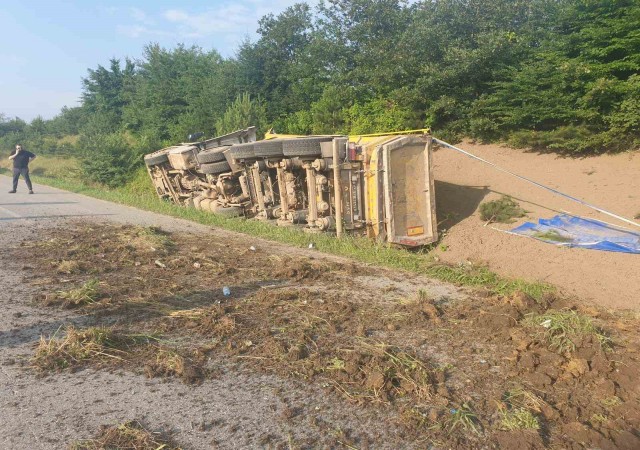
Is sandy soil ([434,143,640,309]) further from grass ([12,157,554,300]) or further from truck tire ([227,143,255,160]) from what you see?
truck tire ([227,143,255,160])

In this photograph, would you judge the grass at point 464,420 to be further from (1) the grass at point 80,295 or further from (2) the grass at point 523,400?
(1) the grass at point 80,295

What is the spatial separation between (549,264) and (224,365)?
208 inches

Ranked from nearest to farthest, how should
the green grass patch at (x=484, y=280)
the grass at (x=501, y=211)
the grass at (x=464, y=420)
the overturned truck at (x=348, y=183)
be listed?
1. the grass at (x=464, y=420)
2. the green grass patch at (x=484, y=280)
3. the overturned truck at (x=348, y=183)
4. the grass at (x=501, y=211)

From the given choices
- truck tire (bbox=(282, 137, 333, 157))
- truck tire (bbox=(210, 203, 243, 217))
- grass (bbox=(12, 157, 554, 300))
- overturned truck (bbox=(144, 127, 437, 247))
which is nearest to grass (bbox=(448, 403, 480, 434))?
grass (bbox=(12, 157, 554, 300))

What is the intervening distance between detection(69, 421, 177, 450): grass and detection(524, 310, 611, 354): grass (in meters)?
3.30

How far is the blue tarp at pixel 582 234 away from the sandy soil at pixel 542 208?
16 cm

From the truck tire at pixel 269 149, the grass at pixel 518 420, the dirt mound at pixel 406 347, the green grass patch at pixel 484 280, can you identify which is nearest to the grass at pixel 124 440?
the dirt mound at pixel 406 347

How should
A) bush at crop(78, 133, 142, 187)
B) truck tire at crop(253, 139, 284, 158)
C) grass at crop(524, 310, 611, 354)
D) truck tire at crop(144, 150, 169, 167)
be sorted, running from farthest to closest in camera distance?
bush at crop(78, 133, 142, 187) → truck tire at crop(144, 150, 169, 167) → truck tire at crop(253, 139, 284, 158) → grass at crop(524, 310, 611, 354)

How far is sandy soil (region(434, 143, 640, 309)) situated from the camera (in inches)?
276

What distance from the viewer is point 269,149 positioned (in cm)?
1045

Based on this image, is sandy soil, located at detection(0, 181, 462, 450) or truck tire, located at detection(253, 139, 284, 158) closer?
sandy soil, located at detection(0, 181, 462, 450)

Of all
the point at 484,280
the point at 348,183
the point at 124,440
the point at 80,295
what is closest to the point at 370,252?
the point at 348,183

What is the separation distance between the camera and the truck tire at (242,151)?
35.9ft

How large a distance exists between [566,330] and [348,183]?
5.16 meters
